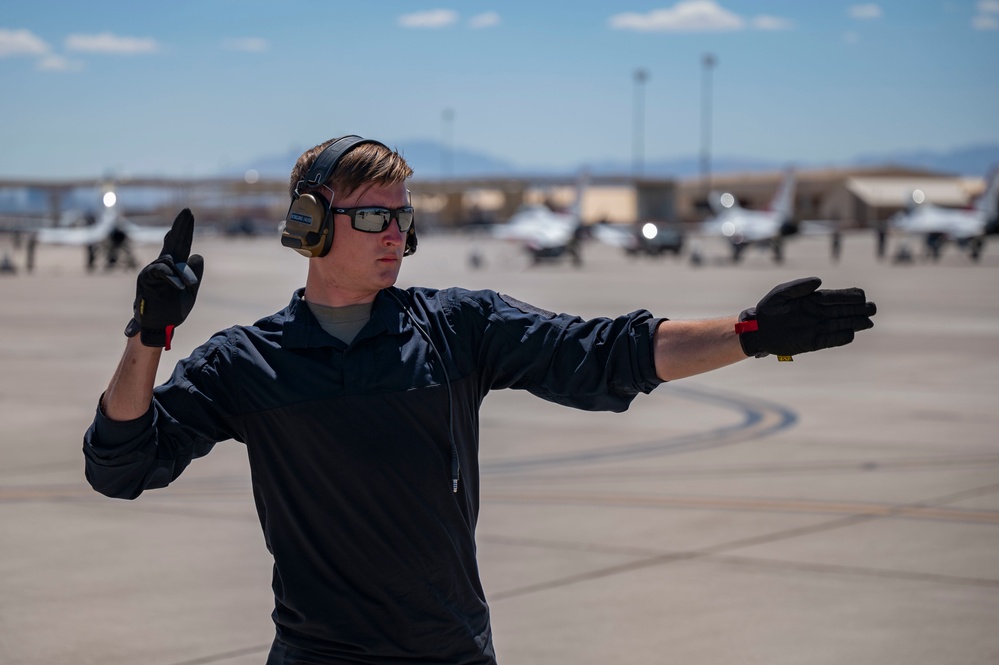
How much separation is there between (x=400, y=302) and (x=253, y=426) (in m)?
0.47

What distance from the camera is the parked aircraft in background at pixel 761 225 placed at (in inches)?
2478

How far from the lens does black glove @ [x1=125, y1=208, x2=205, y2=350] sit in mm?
2809

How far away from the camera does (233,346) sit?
3.09 metres

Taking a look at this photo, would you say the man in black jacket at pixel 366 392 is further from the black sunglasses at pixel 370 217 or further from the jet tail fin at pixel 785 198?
the jet tail fin at pixel 785 198

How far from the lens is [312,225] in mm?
3098

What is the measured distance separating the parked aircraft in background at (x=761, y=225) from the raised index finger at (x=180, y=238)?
58.0 metres

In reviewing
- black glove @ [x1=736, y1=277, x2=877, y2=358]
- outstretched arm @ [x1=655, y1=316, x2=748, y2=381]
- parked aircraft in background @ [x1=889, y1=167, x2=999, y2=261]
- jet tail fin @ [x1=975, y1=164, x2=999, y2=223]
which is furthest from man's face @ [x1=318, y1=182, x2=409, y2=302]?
jet tail fin @ [x1=975, y1=164, x2=999, y2=223]

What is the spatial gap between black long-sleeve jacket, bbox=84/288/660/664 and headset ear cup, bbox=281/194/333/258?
0.48 ft

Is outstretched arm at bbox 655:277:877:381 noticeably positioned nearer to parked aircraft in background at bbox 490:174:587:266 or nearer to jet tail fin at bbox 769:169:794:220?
parked aircraft in background at bbox 490:174:587:266

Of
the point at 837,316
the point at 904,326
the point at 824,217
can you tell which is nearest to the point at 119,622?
the point at 837,316

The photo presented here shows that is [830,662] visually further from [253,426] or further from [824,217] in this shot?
[824,217]

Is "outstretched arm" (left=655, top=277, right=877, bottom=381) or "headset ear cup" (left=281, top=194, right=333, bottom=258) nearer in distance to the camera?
"outstretched arm" (left=655, top=277, right=877, bottom=381)

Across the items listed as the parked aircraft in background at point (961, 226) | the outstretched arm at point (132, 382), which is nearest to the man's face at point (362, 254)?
the outstretched arm at point (132, 382)

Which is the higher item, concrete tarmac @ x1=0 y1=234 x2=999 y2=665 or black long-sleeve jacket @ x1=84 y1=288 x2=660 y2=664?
black long-sleeve jacket @ x1=84 y1=288 x2=660 y2=664
